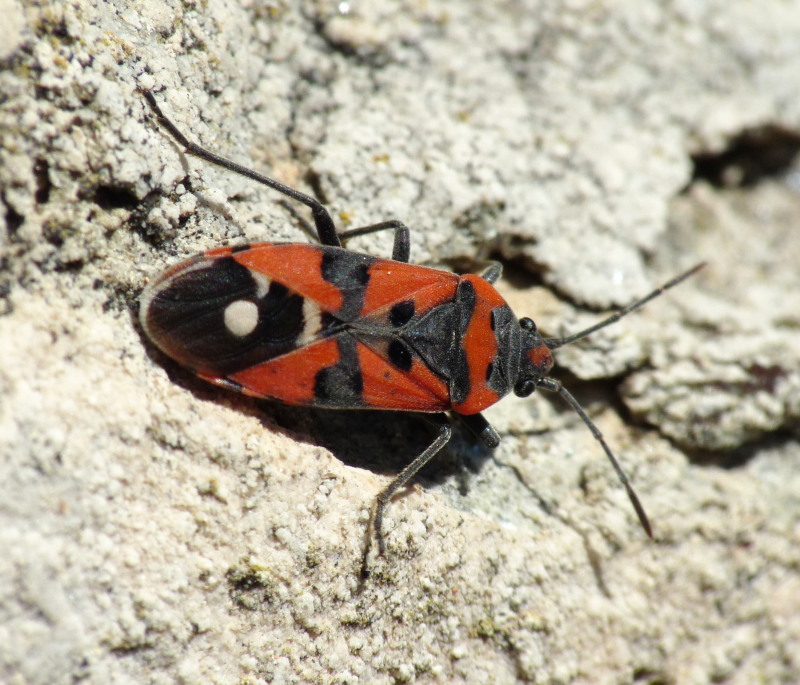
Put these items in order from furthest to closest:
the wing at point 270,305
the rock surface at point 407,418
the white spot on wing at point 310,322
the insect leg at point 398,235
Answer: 1. the insect leg at point 398,235
2. the white spot on wing at point 310,322
3. the wing at point 270,305
4. the rock surface at point 407,418

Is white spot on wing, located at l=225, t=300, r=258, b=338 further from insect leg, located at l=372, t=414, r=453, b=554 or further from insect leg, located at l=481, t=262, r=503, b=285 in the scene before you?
insect leg, located at l=481, t=262, r=503, b=285

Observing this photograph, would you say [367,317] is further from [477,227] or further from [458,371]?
[477,227]

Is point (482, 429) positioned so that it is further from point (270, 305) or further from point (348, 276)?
point (270, 305)

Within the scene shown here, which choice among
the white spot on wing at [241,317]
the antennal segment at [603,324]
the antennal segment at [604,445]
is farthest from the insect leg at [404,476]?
the white spot on wing at [241,317]

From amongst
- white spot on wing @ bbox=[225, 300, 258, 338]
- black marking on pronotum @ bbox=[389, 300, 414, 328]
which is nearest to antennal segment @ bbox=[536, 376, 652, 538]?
black marking on pronotum @ bbox=[389, 300, 414, 328]

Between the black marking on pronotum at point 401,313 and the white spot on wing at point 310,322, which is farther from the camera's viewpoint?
the black marking on pronotum at point 401,313

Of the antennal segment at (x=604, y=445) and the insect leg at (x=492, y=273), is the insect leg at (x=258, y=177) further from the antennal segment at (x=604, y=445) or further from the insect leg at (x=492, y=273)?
the antennal segment at (x=604, y=445)

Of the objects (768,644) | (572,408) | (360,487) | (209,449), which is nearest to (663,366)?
(572,408)
